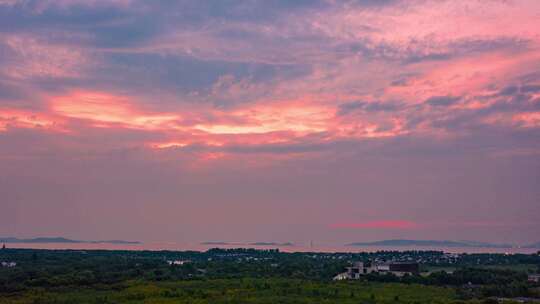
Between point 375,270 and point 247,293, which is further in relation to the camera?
point 375,270

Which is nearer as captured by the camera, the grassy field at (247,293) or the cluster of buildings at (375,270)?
the grassy field at (247,293)

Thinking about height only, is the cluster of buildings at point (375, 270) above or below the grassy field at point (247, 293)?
above

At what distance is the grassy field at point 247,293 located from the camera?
62250mm

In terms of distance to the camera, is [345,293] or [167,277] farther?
[167,277]

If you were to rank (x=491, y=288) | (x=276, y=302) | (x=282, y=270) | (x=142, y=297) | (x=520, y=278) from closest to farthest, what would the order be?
1. (x=276, y=302)
2. (x=142, y=297)
3. (x=491, y=288)
4. (x=520, y=278)
5. (x=282, y=270)

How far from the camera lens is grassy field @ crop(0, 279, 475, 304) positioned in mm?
62250

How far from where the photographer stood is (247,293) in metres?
67.8

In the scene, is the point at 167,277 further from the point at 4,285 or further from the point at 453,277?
the point at 453,277

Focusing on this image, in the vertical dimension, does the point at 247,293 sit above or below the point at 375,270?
below

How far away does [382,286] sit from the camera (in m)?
78.4

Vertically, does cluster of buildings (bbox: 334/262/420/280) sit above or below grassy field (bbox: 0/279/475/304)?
above

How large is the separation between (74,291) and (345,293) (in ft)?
102

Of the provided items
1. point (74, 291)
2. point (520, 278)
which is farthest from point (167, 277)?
point (520, 278)

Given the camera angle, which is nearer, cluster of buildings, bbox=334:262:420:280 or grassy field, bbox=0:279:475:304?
grassy field, bbox=0:279:475:304
